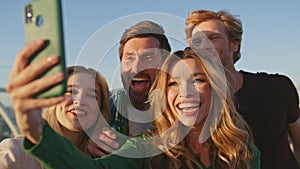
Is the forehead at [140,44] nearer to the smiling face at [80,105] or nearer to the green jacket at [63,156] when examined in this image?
the smiling face at [80,105]

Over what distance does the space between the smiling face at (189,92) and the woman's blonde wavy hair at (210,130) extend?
0.09 ft

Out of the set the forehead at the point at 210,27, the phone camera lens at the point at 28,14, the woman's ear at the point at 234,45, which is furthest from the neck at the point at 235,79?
the phone camera lens at the point at 28,14

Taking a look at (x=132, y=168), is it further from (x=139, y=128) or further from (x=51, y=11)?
(x=51, y=11)

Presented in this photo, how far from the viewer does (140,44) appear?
2822 millimetres

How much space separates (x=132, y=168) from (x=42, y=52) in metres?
0.91

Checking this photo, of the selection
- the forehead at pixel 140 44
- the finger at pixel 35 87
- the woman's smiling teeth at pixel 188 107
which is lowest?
the woman's smiling teeth at pixel 188 107

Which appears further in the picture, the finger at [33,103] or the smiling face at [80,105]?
the smiling face at [80,105]

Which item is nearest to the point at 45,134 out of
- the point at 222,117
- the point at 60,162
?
the point at 60,162

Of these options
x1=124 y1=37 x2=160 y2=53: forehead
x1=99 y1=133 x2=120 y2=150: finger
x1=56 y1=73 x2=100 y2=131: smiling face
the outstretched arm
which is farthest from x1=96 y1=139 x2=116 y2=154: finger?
the outstretched arm

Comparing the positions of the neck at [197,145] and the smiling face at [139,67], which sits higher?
the smiling face at [139,67]

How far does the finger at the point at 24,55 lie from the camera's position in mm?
1205

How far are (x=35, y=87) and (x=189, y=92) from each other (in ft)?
3.80

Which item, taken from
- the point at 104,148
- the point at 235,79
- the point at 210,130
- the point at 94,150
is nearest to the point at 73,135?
the point at 94,150

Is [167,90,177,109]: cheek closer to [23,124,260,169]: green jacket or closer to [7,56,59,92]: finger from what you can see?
[23,124,260,169]: green jacket
